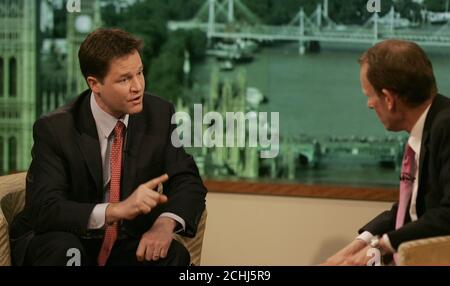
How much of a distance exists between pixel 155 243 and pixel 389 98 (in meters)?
0.84

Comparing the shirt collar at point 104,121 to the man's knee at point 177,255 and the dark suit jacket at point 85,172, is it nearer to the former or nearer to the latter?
the dark suit jacket at point 85,172

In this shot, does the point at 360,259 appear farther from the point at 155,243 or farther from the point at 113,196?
the point at 113,196

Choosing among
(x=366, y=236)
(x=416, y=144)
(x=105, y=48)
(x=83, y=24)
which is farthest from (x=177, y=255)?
(x=83, y=24)

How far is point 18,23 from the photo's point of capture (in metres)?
4.00

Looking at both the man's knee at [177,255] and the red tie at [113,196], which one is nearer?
the man's knee at [177,255]

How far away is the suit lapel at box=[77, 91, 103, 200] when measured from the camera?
2686mm

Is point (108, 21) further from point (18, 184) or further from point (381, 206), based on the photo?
point (381, 206)

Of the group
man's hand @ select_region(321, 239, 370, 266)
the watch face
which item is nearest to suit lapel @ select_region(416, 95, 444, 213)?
man's hand @ select_region(321, 239, 370, 266)

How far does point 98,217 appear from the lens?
2555mm

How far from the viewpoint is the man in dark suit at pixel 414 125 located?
2242 millimetres

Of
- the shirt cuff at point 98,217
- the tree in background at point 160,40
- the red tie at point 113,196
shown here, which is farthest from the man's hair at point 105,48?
the tree in background at point 160,40

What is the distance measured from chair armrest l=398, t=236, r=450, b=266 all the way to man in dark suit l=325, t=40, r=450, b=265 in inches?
5.8

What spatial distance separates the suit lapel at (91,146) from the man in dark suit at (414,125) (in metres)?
0.84
